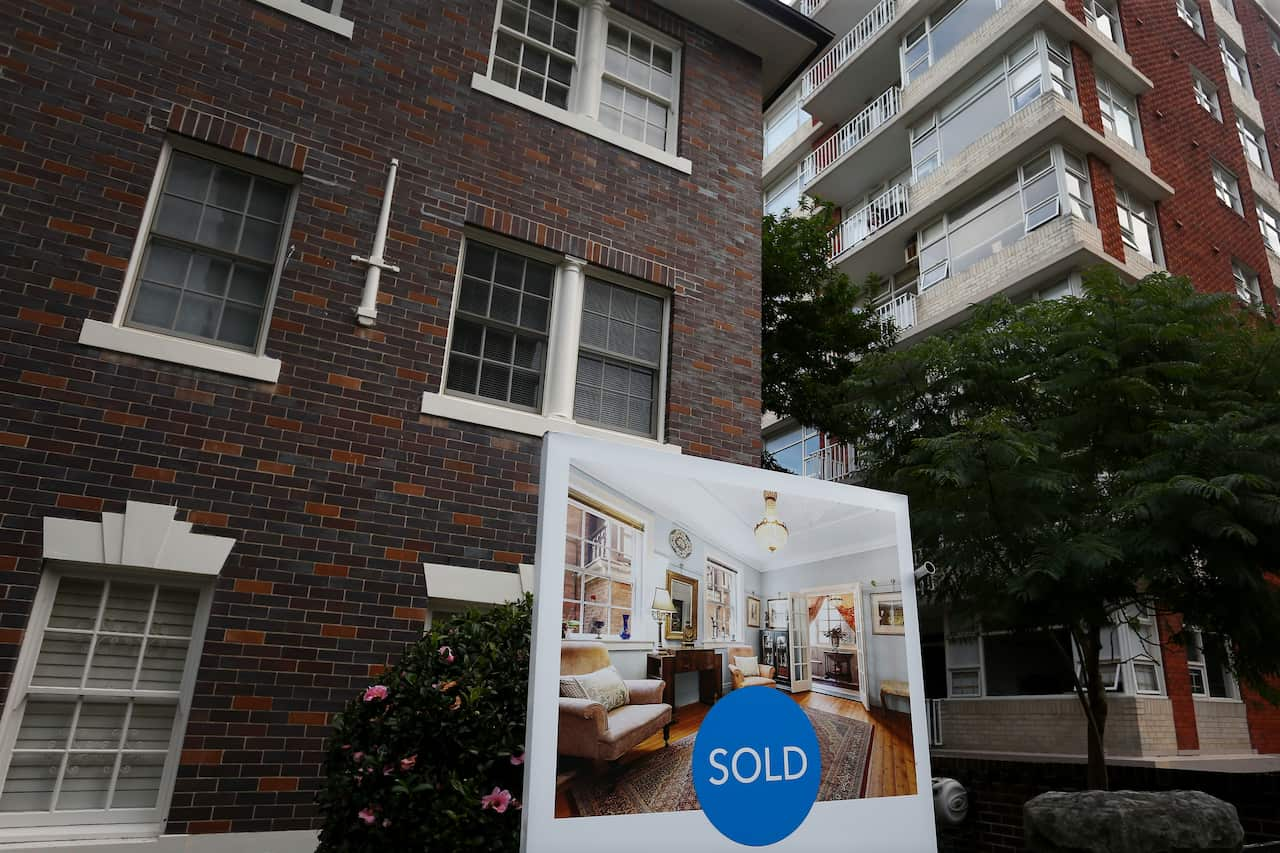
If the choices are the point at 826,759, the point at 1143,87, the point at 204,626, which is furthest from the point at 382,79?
the point at 1143,87

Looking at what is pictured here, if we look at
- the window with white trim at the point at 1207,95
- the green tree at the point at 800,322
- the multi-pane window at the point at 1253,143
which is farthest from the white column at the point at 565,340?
the multi-pane window at the point at 1253,143

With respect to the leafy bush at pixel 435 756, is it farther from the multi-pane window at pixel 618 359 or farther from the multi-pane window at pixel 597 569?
the multi-pane window at pixel 618 359

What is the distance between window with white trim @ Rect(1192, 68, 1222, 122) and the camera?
777 inches

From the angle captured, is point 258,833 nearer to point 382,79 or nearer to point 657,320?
point 657,320

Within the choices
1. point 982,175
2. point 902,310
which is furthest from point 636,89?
point 902,310

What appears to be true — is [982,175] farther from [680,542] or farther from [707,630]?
[707,630]

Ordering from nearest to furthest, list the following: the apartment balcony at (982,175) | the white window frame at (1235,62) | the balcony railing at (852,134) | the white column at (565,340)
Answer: the white column at (565,340) → the apartment balcony at (982,175) → the balcony railing at (852,134) → the white window frame at (1235,62)

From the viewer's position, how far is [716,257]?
8797 millimetres

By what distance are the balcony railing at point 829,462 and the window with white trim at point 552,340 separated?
11350 mm

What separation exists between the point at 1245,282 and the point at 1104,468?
Answer: 50.2ft

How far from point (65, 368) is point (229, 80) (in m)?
2.84

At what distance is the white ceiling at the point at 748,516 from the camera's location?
431 centimetres

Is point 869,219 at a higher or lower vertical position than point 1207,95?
lower

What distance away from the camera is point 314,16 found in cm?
723
